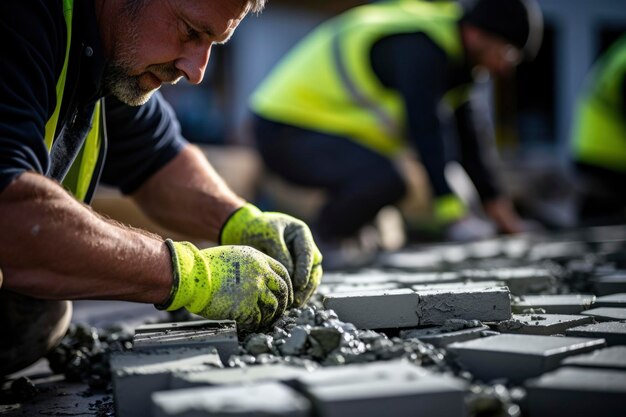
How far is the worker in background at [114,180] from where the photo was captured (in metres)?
1.85

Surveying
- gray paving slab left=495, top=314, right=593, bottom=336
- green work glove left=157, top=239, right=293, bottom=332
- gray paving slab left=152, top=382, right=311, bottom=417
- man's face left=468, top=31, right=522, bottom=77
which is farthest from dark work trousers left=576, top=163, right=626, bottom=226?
gray paving slab left=152, top=382, right=311, bottom=417

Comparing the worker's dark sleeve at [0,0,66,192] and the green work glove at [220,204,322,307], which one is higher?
the worker's dark sleeve at [0,0,66,192]

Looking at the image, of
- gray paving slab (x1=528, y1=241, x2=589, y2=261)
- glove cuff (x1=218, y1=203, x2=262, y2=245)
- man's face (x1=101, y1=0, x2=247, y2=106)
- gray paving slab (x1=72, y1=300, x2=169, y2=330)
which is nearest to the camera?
man's face (x1=101, y1=0, x2=247, y2=106)

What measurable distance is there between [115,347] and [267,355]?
89 cm

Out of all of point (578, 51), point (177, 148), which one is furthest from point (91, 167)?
point (578, 51)

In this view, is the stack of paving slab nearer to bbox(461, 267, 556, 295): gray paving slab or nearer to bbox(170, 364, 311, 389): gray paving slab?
bbox(170, 364, 311, 389): gray paving slab

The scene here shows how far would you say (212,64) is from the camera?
418 inches

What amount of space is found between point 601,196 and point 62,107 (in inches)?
244

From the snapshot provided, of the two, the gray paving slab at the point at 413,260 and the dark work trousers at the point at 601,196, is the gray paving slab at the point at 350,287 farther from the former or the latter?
the dark work trousers at the point at 601,196

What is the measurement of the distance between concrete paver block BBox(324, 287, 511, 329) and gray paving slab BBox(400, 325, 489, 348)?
0.07 meters

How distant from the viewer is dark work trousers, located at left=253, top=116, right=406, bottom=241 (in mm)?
5207

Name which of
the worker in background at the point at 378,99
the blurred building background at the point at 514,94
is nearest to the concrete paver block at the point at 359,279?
the worker in background at the point at 378,99

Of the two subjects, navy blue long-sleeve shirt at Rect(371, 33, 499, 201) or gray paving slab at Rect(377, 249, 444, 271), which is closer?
gray paving slab at Rect(377, 249, 444, 271)

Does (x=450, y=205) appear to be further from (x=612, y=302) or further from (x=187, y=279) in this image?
(x=187, y=279)
